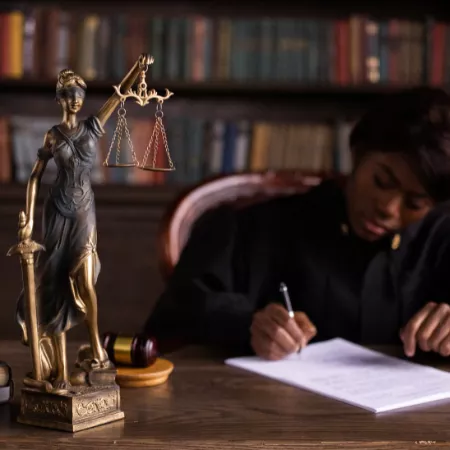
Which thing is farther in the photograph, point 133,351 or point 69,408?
point 133,351

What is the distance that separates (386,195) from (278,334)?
43 centimetres

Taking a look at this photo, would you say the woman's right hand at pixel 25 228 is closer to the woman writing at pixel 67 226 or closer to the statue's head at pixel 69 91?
the woman writing at pixel 67 226

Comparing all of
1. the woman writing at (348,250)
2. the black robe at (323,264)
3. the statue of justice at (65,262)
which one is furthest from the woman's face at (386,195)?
the statue of justice at (65,262)

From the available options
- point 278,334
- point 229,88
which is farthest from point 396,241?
Result: point 229,88

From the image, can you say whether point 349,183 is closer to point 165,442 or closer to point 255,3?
point 165,442

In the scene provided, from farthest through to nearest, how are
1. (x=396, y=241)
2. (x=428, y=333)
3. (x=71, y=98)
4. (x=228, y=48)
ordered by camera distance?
(x=228, y=48)
(x=396, y=241)
(x=428, y=333)
(x=71, y=98)

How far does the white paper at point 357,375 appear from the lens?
121cm

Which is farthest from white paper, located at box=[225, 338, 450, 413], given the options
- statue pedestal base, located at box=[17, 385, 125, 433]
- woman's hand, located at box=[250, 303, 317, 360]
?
statue pedestal base, located at box=[17, 385, 125, 433]

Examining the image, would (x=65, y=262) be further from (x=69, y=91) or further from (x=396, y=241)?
(x=396, y=241)

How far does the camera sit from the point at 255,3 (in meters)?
3.31

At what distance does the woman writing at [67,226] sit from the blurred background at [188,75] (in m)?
2.15

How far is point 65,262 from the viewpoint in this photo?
104 cm

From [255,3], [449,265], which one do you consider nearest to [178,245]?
[449,265]

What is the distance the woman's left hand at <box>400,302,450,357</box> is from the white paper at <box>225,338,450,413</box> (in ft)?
0.13
